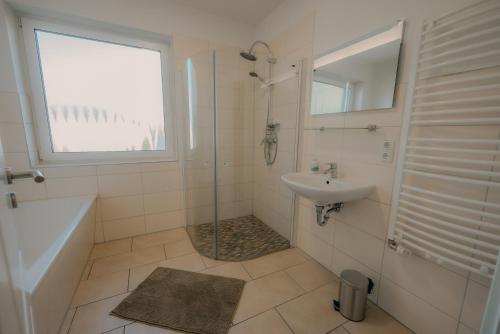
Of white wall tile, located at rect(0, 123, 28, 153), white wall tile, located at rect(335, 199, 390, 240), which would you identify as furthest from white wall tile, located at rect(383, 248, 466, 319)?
white wall tile, located at rect(0, 123, 28, 153)

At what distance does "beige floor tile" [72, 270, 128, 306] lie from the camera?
1485mm

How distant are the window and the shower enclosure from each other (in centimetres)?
40

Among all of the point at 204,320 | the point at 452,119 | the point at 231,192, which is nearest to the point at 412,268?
→ the point at 452,119

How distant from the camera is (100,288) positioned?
1.58 meters

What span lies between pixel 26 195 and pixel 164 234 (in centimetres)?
127

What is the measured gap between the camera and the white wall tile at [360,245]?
57.1 inches

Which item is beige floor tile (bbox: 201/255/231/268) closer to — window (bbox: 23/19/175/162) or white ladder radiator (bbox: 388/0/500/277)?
window (bbox: 23/19/175/162)

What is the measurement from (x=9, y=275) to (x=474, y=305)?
6.18 ft

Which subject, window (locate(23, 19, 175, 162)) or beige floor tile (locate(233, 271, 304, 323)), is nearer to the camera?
Answer: beige floor tile (locate(233, 271, 304, 323))

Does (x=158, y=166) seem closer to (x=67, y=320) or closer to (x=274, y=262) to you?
(x=67, y=320)

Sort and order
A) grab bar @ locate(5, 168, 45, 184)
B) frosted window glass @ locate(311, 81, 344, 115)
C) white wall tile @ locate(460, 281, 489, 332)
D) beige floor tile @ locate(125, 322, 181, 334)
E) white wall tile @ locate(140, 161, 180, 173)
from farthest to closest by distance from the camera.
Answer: white wall tile @ locate(140, 161, 180, 173), frosted window glass @ locate(311, 81, 344, 115), beige floor tile @ locate(125, 322, 181, 334), white wall tile @ locate(460, 281, 489, 332), grab bar @ locate(5, 168, 45, 184)

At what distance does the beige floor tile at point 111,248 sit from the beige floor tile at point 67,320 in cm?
66

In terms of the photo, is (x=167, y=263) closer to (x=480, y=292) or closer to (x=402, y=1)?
(x=480, y=292)

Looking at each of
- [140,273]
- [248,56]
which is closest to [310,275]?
[140,273]
